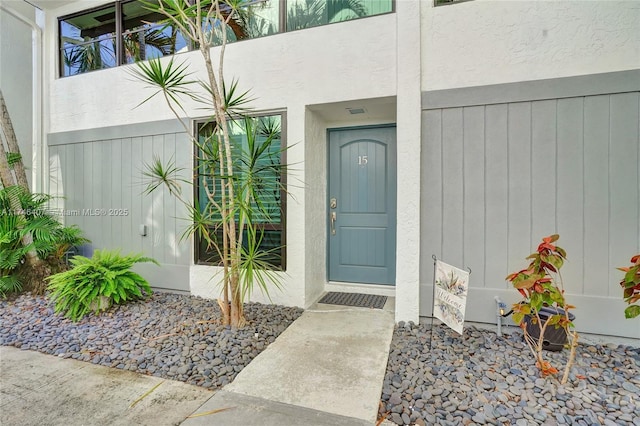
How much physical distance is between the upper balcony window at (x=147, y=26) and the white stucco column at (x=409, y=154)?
0.42 metres

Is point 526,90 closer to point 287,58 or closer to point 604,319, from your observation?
point 604,319

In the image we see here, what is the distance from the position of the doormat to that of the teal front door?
0.20 m

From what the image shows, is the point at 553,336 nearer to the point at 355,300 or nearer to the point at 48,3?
the point at 355,300

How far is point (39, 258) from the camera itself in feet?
13.0

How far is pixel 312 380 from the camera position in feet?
6.86

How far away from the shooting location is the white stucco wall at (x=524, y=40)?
2547mm

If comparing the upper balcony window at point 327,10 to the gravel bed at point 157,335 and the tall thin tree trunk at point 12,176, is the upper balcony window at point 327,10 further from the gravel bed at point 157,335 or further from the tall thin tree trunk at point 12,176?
the tall thin tree trunk at point 12,176

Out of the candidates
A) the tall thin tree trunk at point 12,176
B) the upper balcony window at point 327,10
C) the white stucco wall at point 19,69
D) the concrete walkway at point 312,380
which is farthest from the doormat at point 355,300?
Result: the white stucco wall at point 19,69

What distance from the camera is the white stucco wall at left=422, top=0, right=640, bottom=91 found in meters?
2.55

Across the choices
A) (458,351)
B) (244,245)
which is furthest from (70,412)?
(458,351)

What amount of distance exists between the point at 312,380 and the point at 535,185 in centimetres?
255

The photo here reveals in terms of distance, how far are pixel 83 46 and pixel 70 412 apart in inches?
202

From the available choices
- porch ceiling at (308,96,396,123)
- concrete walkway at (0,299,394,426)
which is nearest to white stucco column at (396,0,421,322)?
porch ceiling at (308,96,396,123)

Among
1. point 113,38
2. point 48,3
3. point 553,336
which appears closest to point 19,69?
point 48,3
